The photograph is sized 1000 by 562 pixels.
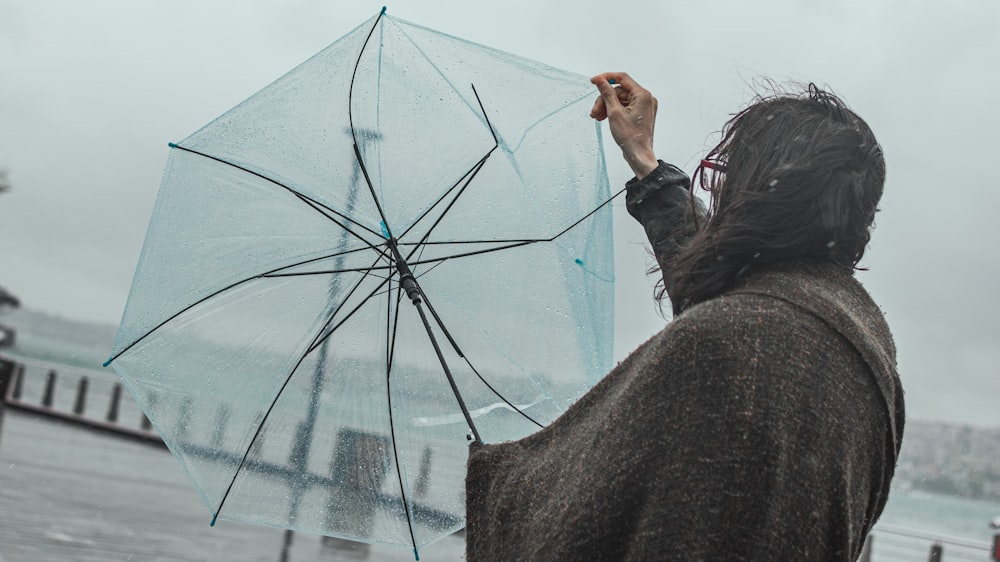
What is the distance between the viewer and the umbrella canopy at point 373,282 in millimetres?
2582

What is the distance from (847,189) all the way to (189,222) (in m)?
1.70

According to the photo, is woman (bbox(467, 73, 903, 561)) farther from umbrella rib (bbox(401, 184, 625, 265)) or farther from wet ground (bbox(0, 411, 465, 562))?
wet ground (bbox(0, 411, 465, 562))

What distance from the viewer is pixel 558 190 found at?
279 cm

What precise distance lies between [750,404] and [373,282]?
164 cm

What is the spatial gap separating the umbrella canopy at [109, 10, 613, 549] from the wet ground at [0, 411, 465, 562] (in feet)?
19.0

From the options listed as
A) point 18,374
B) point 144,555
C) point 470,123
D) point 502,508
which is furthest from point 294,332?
point 18,374

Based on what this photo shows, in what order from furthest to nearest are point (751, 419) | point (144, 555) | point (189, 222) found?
point (144, 555) < point (189, 222) < point (751, 419)

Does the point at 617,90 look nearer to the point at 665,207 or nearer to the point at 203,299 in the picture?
the point at 665,207

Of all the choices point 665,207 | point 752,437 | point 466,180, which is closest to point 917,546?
point 466,180

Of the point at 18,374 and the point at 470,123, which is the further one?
the point at 18,374

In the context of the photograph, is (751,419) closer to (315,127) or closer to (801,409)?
(801,409)

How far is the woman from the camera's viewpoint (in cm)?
128

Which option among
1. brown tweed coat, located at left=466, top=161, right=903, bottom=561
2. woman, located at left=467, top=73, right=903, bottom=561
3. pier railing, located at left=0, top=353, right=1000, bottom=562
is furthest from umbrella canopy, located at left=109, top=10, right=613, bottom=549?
Answer: pier railing, located at left=0, top=353, right=1000, bottom=562

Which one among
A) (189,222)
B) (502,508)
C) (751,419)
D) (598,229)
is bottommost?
(502,508)
